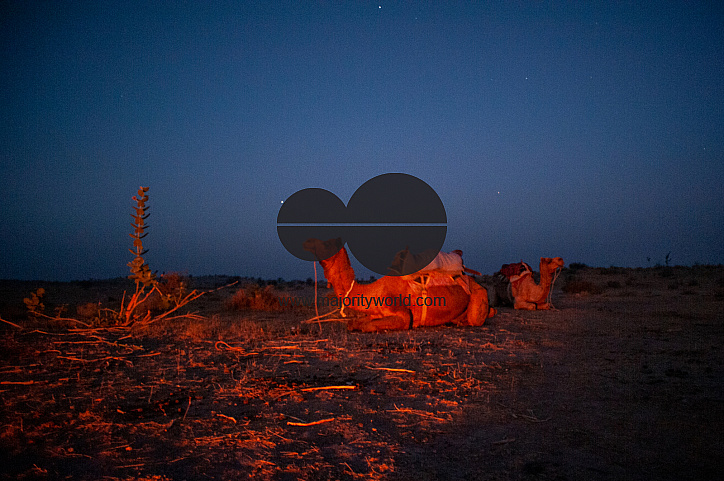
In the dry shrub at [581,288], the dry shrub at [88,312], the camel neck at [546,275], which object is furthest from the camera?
the dry shrub at [581,288]

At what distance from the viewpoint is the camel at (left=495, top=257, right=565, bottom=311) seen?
10.9 m

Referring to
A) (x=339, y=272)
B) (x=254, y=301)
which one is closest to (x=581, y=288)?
(x=339, y=272)

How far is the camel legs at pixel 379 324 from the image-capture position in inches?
308

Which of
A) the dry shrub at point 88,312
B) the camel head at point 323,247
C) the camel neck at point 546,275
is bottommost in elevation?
the dry shrub at point 88,312

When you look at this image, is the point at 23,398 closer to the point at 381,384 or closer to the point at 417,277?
the point at 381,384

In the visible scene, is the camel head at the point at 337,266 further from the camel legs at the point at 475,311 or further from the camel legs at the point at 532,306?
the camel legs at the point at 532,306

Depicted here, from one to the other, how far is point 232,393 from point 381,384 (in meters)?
1.60

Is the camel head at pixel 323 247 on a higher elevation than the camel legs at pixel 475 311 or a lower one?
higher

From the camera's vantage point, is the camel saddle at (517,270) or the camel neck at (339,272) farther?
the camel saddle at (517,270)

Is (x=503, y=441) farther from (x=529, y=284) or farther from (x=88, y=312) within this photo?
(x=88, y=312)

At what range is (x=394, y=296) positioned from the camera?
8.13 meters

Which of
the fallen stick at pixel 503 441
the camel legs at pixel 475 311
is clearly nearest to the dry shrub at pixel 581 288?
the camel legs at pixel 475 311
